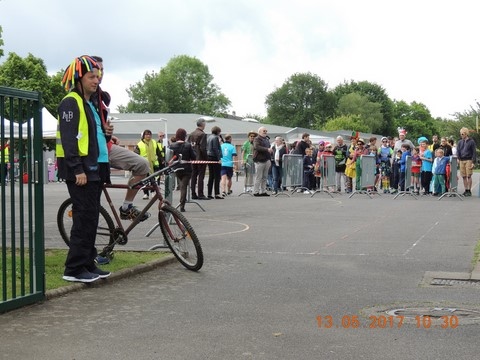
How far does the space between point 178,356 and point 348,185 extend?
22166 millimetres

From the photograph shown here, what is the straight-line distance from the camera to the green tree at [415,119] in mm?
172050

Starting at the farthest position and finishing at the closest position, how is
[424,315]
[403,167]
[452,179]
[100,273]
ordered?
[403,167], [452,179], [100,273], [424,315]

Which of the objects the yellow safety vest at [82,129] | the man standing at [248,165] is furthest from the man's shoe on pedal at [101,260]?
the man standing at [248,165]

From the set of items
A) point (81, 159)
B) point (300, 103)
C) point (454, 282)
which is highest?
point (300, 103)

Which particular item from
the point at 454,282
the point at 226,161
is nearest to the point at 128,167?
the point at 454,282

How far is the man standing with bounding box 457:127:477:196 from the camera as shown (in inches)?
967

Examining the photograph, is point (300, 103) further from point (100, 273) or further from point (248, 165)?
point (100, 273)

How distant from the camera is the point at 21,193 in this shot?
6566 mm

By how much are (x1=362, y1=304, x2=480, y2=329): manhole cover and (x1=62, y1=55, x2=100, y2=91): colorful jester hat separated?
3.42 metres

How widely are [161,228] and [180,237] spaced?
0.26 m

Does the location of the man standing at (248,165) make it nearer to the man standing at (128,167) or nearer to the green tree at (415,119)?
the man standing at (128,167)

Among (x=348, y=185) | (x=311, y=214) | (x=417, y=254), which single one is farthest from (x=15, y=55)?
(x=417, y=254)

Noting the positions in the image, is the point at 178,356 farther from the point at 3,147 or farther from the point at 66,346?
the point at 3,147

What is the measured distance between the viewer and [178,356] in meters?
5.09
